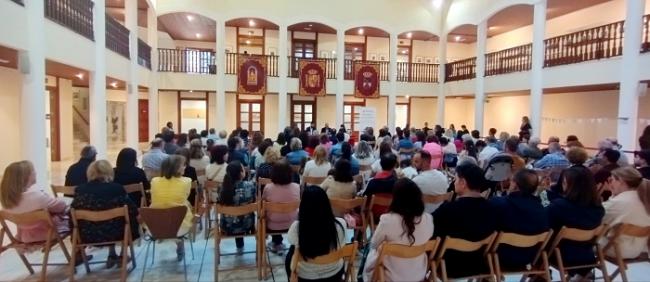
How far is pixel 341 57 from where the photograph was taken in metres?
15.1

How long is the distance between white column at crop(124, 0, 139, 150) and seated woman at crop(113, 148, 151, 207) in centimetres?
683

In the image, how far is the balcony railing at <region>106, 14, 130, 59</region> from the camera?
30.5ft

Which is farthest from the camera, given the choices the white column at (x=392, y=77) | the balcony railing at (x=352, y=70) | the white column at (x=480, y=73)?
the white column at (x=392, y=77)

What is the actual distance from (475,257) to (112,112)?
17.4m

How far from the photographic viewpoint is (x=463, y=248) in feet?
9.60

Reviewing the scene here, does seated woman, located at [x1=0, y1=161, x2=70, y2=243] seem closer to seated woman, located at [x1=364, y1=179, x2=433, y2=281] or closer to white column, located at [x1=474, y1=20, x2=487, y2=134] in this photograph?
seated woman, located at [x1=364, y1=179, x2=433, y2=281]

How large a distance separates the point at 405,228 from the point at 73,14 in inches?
293

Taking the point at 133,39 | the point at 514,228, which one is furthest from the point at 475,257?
the point at 133,39

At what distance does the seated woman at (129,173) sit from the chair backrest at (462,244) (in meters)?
3.25

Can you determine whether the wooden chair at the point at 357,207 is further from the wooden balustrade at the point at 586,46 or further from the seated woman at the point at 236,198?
the wooden balustrade at the point at 586,46

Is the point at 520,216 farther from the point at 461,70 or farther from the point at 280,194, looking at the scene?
the point at 461,70

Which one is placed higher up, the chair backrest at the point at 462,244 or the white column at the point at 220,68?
the white column at the point at 220,68

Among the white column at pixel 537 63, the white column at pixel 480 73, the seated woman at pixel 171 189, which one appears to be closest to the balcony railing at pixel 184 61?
the white column at pixel 480 73

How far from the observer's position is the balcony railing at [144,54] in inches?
478
